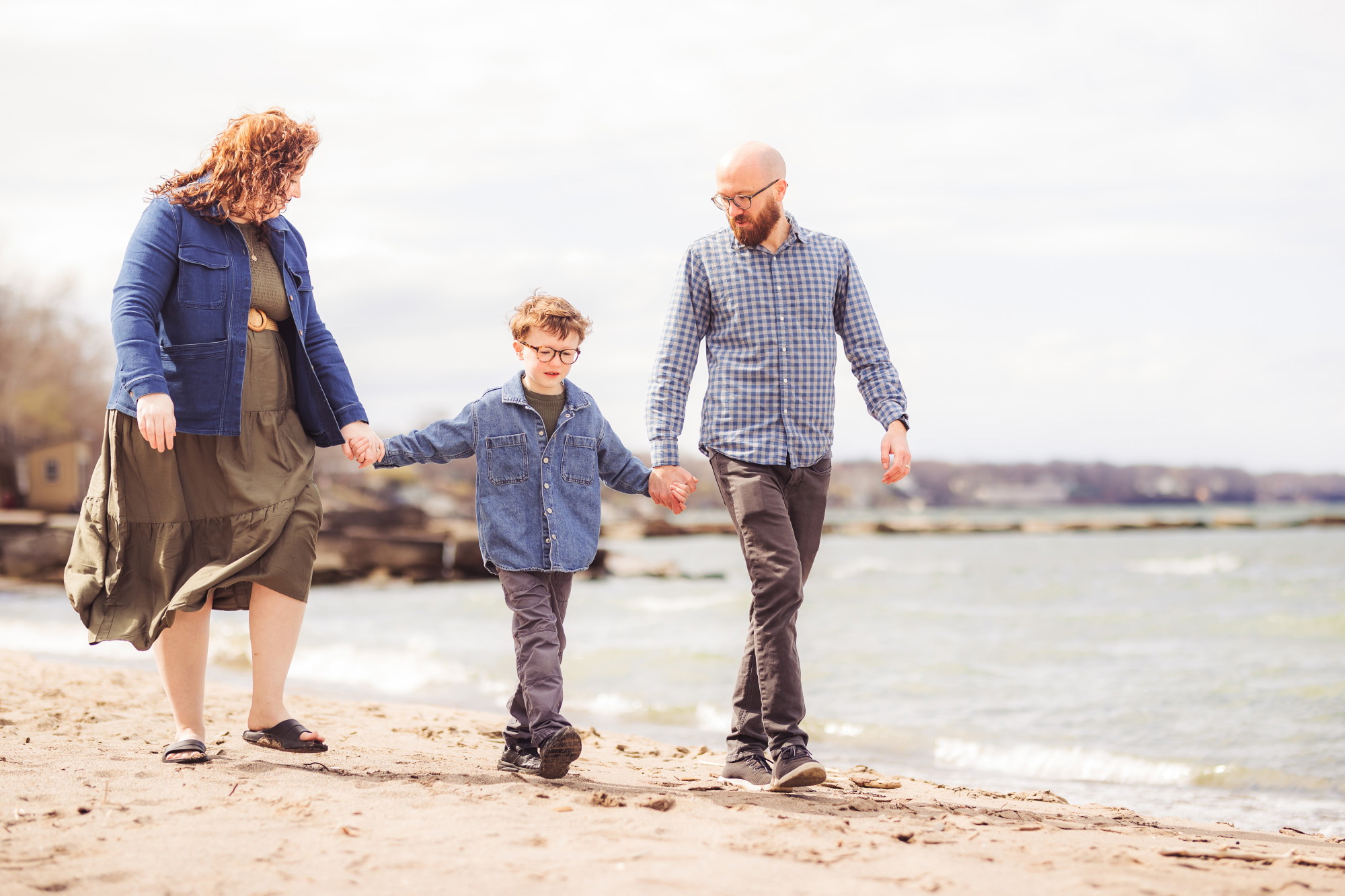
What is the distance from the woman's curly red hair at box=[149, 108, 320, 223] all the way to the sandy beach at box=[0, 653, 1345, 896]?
1.82 meters

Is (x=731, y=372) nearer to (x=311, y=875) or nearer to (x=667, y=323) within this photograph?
(x=667, y=323)


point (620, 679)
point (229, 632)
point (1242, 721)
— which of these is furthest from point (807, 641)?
point (229, 632)

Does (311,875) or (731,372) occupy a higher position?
(731,372)

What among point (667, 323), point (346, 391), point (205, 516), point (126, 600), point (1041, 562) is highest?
point (667, 323)

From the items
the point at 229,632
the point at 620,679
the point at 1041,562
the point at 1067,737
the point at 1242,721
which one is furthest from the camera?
the point at 1041,562

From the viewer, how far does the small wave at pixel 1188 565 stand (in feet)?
90.3

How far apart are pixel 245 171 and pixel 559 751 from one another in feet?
7.01

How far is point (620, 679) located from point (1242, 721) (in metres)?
4.70

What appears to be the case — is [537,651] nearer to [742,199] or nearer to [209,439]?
[209,439]

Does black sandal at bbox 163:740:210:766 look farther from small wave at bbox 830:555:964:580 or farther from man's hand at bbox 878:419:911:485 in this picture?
small wave at bbox 830:555:964:580

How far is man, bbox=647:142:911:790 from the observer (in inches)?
147

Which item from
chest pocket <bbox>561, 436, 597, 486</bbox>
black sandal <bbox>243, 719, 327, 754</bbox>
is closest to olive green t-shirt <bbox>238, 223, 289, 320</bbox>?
chest pocket <bbox>561, 436, 597, 486</bbox>

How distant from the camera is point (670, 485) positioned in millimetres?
3793

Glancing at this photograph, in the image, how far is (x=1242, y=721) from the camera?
7875 mm
